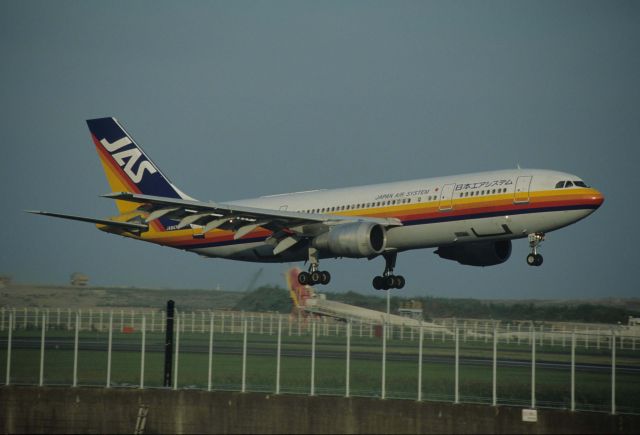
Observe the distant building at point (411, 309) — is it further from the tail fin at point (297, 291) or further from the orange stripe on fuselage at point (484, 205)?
the orange stripe on fuselage at point (484, 205)

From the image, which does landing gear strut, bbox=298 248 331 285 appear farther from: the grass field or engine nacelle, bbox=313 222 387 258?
the grass field

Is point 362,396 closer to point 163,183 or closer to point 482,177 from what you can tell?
point 482,177

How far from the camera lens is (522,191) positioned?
48344 millimetres

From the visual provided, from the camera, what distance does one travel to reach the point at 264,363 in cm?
4044

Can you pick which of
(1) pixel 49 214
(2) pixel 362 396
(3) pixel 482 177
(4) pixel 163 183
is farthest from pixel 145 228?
(2) pixel 362 396

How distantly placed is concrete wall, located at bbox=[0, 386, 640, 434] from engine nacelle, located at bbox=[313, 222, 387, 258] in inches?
652

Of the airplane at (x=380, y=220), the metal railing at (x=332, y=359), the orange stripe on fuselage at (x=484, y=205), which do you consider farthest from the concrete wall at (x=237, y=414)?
the orange stripe on fuselage at (x=484, y=205)

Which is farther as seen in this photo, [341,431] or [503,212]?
[503,212]

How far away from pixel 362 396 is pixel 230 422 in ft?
14.1

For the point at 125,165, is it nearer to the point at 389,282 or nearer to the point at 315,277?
the point at 315,277

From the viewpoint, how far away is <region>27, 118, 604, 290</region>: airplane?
4841 centimetres

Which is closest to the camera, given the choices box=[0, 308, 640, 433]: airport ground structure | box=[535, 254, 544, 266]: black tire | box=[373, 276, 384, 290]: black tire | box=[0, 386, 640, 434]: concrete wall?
box=[0, 386, 640, 434]: concrete wall

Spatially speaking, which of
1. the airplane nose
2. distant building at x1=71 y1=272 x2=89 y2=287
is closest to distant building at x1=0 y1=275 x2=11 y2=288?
distant building at x1=71 y1=272 x2=89 y2=287

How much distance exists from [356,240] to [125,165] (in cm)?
1894
